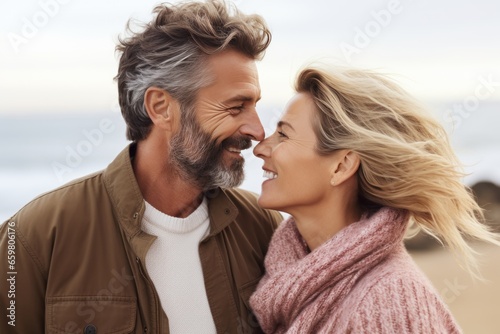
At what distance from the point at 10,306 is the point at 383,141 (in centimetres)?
142

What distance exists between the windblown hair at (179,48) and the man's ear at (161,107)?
0.02m

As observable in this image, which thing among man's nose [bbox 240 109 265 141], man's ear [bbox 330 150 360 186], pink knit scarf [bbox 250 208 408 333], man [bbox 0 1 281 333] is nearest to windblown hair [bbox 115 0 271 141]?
man [bbox 0 1 281 333]

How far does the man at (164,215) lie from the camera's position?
238 centimetres

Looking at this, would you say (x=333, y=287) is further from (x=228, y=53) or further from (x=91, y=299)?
(x=228, y=53)

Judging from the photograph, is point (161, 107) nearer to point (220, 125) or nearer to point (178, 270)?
point (220, 125)

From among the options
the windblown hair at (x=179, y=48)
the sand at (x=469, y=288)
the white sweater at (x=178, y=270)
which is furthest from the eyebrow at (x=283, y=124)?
the sand at (x=469, y=288)

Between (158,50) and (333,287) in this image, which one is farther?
(158,50)

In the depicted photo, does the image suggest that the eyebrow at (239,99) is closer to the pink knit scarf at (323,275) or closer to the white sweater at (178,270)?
the white sweater at (178,270)

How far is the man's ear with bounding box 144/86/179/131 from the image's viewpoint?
2826 mm

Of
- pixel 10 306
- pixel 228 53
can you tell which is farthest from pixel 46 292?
pixel 228 53

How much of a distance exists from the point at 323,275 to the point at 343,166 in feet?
1.35

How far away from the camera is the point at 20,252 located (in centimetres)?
235

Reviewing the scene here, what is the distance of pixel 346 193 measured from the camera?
2521 millimetres

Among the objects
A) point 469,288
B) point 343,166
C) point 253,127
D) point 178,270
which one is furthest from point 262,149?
point 469,288
